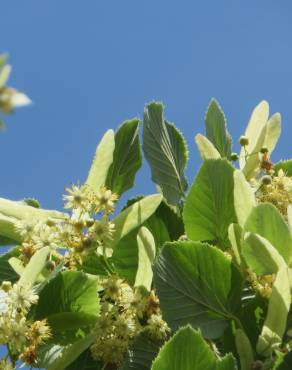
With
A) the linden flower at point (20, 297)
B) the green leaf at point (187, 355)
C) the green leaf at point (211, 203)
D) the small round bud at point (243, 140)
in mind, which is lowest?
the green leaf at point (187, 355)

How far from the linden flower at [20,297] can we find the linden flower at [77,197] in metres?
A: 0.36

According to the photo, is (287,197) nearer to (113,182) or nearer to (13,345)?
(113,182)

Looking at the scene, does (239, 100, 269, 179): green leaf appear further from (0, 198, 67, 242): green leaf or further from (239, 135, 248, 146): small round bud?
(0, 198, 67, 242): green leaf

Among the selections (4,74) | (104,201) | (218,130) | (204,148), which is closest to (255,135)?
(218,130)

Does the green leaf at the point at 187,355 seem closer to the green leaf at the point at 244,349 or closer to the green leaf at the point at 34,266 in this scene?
the green leaf at the point at 244,349

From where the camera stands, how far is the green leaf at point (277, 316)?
4.85 ft

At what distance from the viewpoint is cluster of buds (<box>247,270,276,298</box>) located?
5.33 ft

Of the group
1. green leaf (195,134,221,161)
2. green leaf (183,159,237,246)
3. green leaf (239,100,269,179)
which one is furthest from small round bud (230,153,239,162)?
green leaf (183,159,237,246)

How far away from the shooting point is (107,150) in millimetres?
1977

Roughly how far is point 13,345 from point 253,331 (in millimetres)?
622

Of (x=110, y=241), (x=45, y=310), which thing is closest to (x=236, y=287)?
(x=110, y=241)

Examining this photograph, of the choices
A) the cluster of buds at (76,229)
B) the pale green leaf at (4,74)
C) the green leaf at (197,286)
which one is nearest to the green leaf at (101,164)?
the cluster of buds at (76,229)

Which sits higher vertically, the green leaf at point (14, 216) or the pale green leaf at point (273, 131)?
the pale green leaf at point (273, 131)

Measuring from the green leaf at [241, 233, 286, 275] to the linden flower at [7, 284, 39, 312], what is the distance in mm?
539
